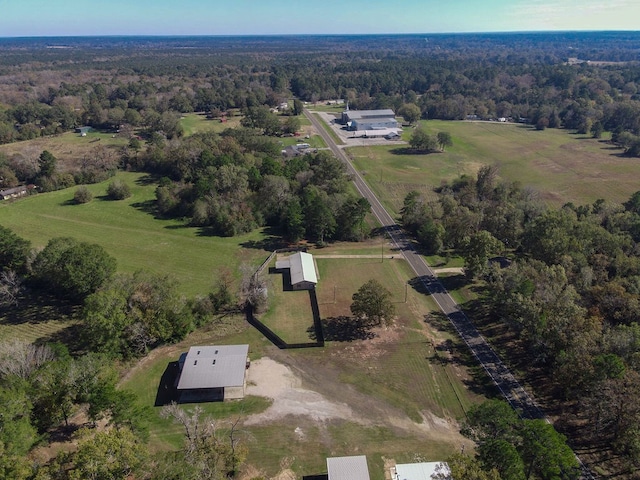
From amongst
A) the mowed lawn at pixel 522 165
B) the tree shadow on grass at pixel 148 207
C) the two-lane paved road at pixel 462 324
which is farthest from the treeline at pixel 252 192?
the mowed lawn at pixel 522 165

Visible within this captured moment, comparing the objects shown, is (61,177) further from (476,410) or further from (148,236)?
(476,410)

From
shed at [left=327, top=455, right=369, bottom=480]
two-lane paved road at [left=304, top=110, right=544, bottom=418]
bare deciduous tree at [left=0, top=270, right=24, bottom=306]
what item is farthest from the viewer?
bare deciduous tree at [left=0, top=270, right=24, bottom=306]

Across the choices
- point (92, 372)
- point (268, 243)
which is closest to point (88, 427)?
point (92, 372)

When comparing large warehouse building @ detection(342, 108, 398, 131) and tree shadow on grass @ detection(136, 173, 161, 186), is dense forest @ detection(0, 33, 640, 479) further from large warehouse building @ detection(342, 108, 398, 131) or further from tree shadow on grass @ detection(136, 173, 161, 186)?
large warehouse building @ detection(342, 108, 398, 131)

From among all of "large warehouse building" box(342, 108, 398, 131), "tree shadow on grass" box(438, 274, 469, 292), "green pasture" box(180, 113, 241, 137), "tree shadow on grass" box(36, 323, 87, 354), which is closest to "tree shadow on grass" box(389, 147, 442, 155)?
"large warehouse building" box(342, 108, 398, 131)

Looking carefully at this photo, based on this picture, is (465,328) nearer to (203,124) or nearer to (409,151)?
(409,151)

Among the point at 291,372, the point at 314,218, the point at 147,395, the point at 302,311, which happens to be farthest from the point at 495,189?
the point at 147,395
